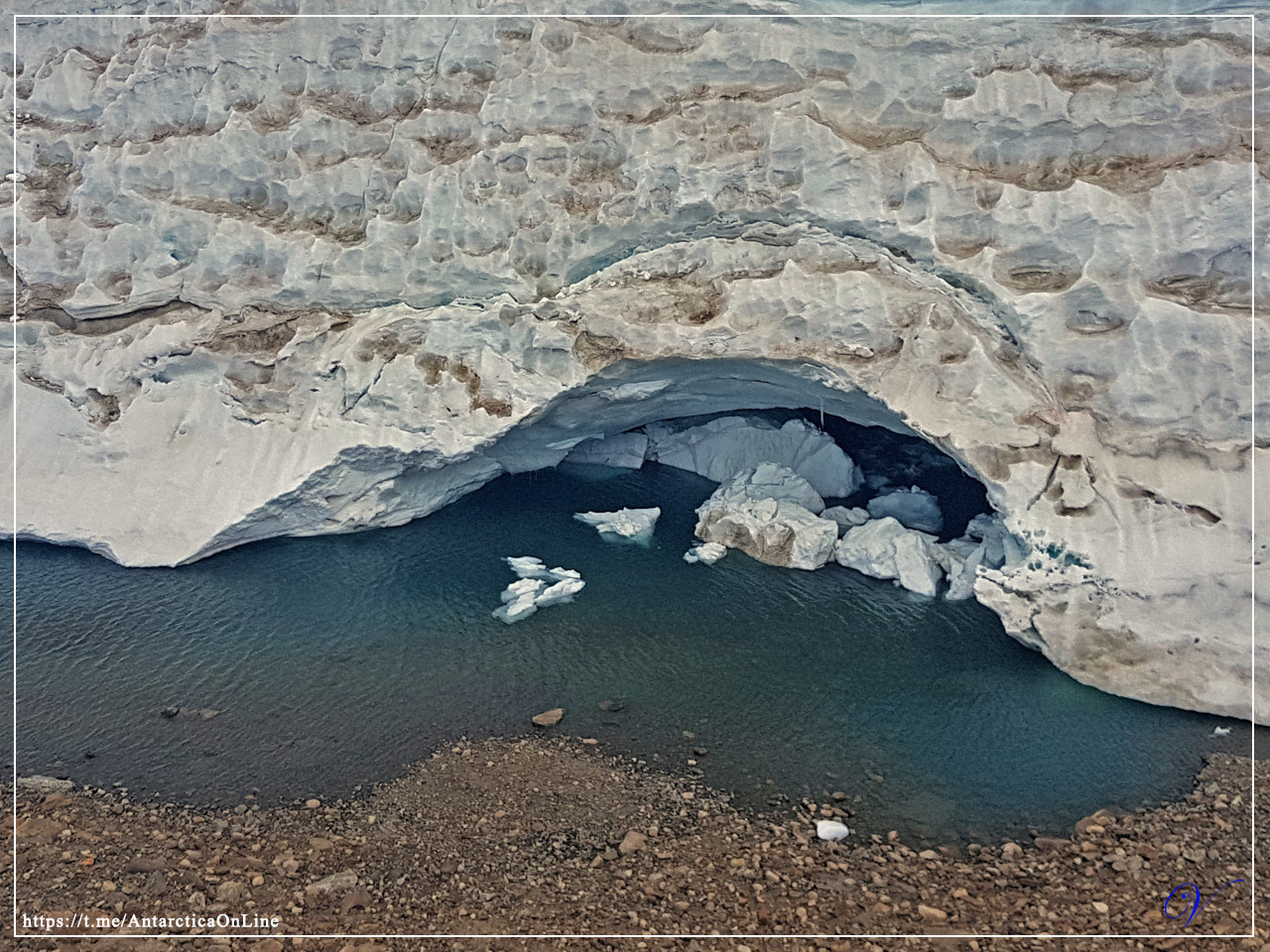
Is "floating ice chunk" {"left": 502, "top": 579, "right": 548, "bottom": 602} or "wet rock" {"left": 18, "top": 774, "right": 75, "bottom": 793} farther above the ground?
"floating ice chunk" {"left": 502, "top": 579, "right": 548, "bottom": 602}

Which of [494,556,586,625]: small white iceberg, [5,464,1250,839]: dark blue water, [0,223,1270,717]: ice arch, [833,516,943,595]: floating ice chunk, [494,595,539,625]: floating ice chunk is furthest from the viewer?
[833,516,943,595]: floating ice chunk

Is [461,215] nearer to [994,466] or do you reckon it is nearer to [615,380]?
[615,380]

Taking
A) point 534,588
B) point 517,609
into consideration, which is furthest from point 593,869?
point 534,588

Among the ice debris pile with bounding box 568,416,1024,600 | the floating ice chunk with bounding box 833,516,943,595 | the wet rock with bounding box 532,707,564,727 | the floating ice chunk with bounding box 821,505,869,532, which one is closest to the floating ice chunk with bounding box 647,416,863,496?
the ice debris pile with bounding box 568,416,1024,600

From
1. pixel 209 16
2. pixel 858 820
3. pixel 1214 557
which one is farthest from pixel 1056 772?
pixel 209 16

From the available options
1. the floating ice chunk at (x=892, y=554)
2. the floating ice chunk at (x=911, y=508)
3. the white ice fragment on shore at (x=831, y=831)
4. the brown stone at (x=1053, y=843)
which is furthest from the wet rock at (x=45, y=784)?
the floating ice chunk at (x=911, y=508)

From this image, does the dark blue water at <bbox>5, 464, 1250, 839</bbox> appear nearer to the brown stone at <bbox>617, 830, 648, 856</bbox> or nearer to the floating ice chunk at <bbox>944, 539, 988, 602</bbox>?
the floating ice chunk at <bbox>944, 539, 988, 602</bbox>

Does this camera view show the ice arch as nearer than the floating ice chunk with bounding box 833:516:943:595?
Yes
